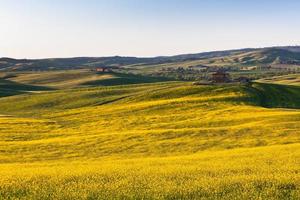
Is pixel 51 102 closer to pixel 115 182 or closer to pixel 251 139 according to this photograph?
pixel 251 139

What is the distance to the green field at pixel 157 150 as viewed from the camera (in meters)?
25.2

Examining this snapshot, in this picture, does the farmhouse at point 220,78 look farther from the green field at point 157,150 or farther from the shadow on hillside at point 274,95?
the green field at point 157,150

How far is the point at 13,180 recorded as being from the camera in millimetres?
28000

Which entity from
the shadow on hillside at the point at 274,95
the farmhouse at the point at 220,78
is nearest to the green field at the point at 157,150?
the shadow on hillside at the point at 274,95

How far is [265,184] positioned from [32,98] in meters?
104

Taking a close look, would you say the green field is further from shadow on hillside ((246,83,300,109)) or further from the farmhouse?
the farmhouse

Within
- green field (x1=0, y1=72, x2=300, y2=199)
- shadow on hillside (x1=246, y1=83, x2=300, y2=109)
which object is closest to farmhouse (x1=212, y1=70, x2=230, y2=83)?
shadow on hillside (x1=246, y1=83, x2=300, y2=109)

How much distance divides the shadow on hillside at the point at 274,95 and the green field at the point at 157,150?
325 millimetres

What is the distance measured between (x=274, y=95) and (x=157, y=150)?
225 feet

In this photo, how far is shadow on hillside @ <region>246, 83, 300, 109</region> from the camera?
101594mm

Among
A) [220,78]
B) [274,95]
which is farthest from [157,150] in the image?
[220,78]

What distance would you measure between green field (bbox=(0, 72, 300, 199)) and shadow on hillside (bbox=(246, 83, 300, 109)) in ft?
1.07

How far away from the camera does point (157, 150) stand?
4706 cm

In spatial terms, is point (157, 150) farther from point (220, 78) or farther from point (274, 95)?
point (220, 78)
